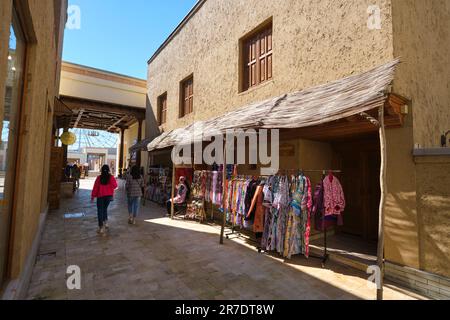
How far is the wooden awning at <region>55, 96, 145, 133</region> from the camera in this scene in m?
12.1

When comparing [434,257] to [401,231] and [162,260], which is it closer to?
[401,231]

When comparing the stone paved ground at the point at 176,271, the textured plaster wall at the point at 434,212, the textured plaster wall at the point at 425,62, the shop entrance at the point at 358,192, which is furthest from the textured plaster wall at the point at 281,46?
the stone paved ground at the point at 176,271

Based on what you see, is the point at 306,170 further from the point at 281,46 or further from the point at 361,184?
the point at 281,46

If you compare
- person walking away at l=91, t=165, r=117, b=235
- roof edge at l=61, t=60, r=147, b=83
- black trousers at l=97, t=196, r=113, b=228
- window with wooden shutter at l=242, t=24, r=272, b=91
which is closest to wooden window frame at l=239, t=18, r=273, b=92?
window with wooden shutter at l=242, t=24, r=272, b=91

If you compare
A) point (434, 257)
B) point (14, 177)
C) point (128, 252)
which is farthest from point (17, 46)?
point (434, 257)

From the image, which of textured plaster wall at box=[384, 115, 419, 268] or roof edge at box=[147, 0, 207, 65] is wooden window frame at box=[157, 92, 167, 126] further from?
textured plaster wall at box=[384, 115, 419, 268]

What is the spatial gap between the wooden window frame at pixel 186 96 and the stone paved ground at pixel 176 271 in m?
6.43

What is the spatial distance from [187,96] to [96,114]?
468 inches

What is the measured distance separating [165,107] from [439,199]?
12.6 meters

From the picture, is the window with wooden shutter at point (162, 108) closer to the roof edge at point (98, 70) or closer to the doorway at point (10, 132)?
the roof edge at point (98, 70)

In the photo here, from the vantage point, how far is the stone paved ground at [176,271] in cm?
337

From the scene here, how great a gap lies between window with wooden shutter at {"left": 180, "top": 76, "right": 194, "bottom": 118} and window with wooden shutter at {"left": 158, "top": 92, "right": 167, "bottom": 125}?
7.92 ft

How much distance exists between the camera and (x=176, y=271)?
4051mm

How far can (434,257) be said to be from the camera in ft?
11.4
